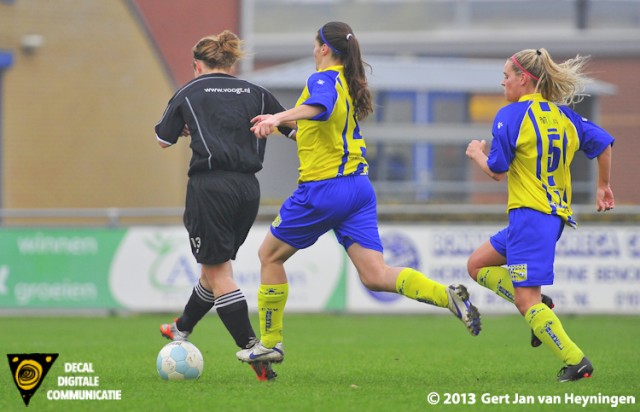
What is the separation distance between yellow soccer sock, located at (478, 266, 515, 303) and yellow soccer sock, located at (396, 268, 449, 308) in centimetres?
59

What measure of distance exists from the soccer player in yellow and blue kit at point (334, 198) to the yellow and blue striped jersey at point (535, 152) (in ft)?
2.60

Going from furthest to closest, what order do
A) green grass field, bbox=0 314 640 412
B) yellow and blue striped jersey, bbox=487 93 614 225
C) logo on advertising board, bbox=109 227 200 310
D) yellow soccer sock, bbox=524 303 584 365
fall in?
1. logo on advertising board, bbox=109 227 200 310
2. yellow and blue striped jersey, bbox=487 93 614 225
3. yellow soccer sock, bbox=524 303 584 365
4. green grass field, bbox=0 314 640 412

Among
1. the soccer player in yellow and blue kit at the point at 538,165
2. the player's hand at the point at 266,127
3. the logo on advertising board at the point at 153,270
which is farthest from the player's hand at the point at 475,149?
the logo on advertising board at the point at 153,270

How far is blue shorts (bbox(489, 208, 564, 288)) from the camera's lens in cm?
666

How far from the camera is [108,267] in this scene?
14.6m

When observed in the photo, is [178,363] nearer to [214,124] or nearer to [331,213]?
[331,213]

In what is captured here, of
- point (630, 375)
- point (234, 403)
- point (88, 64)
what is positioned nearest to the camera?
point (234, 403)

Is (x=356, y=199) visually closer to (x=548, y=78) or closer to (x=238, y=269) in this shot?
(x=548, y=78)

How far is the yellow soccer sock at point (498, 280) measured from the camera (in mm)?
7062

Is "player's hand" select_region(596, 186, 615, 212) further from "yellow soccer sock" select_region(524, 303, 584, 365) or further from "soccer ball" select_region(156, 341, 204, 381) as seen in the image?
"soccer ball" select_region(156, 341, 204, 381)

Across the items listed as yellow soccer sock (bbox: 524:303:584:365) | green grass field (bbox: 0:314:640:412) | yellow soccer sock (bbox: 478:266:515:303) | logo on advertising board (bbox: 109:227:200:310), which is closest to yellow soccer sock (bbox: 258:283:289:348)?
green grass field (bbox: 0:314:640:412)

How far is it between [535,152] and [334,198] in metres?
1.24

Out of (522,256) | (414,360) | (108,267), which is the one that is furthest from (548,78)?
(108,267)

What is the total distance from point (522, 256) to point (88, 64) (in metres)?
16.1
